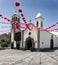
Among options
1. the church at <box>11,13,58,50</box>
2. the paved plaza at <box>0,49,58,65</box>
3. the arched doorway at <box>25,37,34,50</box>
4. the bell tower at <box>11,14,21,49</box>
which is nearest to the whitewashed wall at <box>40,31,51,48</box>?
the church at <box>11,13,58,50</box>

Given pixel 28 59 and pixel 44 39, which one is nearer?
pixel 28 59

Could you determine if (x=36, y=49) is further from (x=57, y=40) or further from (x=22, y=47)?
(x=57, y=40)

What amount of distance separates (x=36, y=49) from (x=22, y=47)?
200 inches

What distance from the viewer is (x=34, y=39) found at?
4000 cm

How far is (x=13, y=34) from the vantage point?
46.2 metres

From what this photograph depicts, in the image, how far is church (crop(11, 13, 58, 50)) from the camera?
39.5 m

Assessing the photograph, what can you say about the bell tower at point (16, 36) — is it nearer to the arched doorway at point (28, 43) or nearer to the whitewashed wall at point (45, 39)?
the arched doorway at point (28, 43)

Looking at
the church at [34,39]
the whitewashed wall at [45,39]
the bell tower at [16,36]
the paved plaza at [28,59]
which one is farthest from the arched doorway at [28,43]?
the paved plaza at [28,59]

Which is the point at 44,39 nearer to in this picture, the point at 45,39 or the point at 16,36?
the point at 45,39

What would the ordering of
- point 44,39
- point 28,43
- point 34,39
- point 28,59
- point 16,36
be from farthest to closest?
point 16,36, point 28,43, point 44,39, point 34,39, point 28,59

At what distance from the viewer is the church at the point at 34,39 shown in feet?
130

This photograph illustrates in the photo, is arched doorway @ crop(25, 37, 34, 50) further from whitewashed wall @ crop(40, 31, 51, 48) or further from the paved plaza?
the paved plaza

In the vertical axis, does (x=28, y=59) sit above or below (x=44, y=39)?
below

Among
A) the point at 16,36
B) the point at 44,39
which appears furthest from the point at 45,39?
the point at 16,36
